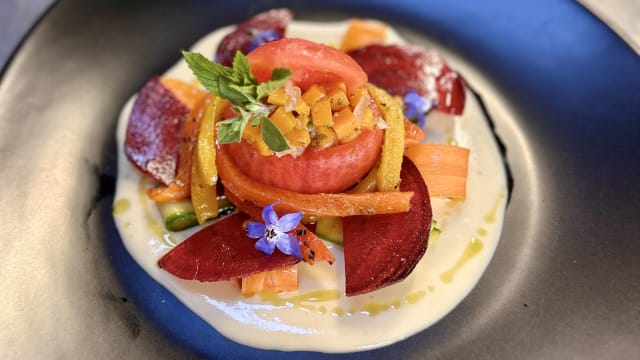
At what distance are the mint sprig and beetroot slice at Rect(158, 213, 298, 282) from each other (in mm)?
471

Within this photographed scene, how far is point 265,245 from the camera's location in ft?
8.10

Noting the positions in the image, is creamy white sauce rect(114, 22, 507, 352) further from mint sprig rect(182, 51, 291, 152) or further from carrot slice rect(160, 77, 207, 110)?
mint sprig rect(182, 51, 291, 152)

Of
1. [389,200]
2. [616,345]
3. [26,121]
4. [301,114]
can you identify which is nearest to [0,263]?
[26,121]

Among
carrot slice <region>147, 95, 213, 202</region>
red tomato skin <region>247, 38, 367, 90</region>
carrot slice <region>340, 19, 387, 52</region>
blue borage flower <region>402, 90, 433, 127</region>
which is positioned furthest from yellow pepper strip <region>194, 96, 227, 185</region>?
carrot slice <region>340, 19, 387, 52</region>

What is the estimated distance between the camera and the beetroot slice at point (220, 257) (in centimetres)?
248

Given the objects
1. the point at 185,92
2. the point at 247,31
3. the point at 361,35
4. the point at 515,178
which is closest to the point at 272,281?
the point at 185,92

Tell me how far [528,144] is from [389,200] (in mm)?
948

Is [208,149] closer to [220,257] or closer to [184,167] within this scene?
[184,167]

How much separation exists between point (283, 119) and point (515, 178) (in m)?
1.26

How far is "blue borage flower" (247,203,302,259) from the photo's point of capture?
2457 millimetres

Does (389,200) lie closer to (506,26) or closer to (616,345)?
(616,345)

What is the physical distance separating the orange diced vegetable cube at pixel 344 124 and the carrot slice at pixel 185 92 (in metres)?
0.93

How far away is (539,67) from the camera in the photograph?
3316mm

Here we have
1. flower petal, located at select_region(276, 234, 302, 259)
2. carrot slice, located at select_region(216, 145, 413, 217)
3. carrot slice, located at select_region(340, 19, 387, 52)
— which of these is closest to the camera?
flower petal, located at select_region(276, 234, 302, 259)
